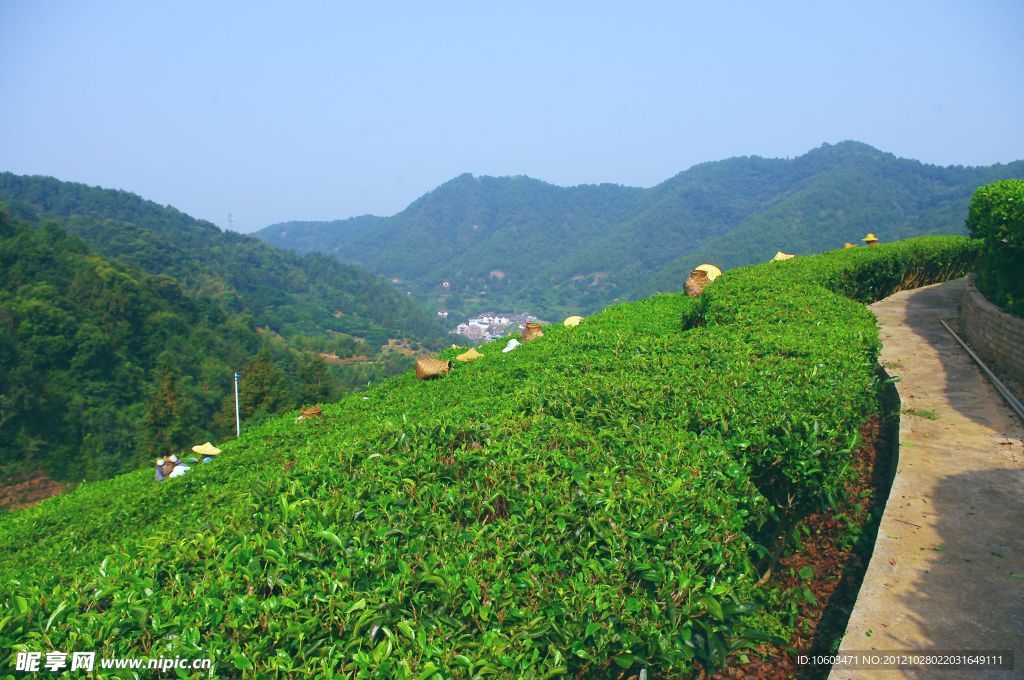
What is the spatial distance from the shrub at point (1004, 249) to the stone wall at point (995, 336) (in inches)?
6.4

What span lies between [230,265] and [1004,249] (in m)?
115

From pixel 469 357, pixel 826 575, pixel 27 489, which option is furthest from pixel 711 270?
pixel 27 489

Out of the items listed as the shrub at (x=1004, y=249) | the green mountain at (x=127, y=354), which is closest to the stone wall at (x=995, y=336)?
the shrub at (x=1004, y=249)

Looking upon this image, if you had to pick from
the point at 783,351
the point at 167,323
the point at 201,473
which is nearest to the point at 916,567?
the point at 783,351

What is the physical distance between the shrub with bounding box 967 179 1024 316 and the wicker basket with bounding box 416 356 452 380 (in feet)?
29.2

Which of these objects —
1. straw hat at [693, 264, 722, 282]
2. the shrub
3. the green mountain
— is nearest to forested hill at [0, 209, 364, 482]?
the green mountain

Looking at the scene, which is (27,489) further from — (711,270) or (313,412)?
(711,270)

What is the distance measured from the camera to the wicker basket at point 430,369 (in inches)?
452

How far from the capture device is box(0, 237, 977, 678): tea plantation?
2576mm

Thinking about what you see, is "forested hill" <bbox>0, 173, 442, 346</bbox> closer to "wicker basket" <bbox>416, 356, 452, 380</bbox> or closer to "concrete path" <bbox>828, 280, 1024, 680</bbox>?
"wicker basket" <bbox>416, 356, 452, 380</bbox>

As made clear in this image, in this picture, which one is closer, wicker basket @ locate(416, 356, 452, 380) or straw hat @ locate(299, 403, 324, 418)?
straw hat @ locate(299, 403, 324, 418)

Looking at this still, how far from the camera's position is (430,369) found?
11492 mm

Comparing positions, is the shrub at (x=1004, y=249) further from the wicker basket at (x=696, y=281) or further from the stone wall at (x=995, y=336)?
the wicker basket at (x=696, y=281)

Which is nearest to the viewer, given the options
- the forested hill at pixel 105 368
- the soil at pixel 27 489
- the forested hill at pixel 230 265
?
the soil at pixel 27 489
